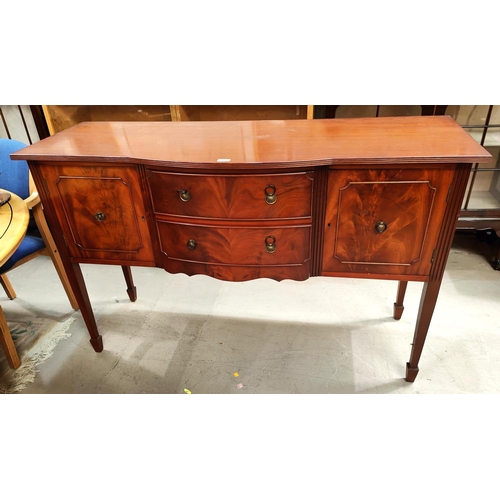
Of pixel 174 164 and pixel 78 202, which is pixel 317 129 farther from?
pixel 78 202

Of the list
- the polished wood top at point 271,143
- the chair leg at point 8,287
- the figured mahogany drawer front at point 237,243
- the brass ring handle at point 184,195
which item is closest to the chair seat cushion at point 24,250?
the chair leg at point 8,287

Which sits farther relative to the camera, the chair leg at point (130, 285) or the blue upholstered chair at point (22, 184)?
the chair leg at point (130, 285)

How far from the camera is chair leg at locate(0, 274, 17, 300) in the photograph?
229 cm

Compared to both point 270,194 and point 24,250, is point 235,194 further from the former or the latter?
point 24,250

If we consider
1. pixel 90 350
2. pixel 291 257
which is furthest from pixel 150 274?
pixel 291 257

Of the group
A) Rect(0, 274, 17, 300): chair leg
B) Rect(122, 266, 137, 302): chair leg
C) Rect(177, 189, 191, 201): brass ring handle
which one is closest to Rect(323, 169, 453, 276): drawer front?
Rect(177, 189, 191, 201): brass ring handle

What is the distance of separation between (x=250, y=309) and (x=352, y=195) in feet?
3.59

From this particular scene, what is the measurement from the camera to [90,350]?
198 cm

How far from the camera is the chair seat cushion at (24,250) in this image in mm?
1827

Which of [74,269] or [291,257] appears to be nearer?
[291,257]

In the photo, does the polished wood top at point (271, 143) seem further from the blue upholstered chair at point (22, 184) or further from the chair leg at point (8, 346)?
the chair leg at point (8, 346)

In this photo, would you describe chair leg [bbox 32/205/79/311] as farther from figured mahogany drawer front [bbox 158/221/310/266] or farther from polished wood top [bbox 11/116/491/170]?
figured mahogany drawer front [bbox 158/221/310/266]

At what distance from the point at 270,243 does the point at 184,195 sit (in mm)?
360

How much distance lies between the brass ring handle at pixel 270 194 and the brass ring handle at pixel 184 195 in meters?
0.28
